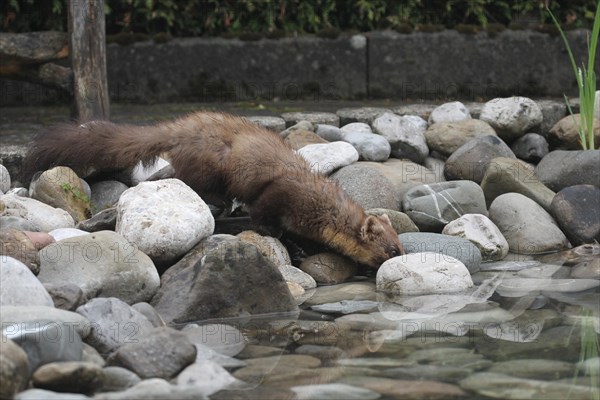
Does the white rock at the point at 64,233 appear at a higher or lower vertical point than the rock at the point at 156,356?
higher

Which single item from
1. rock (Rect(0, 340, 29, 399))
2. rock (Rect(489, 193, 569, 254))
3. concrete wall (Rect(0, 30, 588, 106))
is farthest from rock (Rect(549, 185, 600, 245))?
rock (Rect(0, 340, 29, 399))

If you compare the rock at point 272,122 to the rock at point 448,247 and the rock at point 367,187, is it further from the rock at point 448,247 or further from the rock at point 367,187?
the rock at point 448,247

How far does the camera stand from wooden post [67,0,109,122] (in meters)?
7.62

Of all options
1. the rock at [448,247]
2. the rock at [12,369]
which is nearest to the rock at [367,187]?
the rock at [448,247]

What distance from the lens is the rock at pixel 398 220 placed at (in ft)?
22.6

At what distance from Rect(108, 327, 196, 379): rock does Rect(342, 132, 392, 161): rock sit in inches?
140

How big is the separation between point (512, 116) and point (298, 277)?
2.86 m

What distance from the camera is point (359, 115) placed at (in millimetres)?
8445

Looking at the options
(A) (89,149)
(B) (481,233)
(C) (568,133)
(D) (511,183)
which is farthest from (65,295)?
(C) (568,133)

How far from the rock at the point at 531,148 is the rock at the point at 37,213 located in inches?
150

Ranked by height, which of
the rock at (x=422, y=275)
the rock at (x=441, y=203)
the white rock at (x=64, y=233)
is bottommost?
the rock at (x=422, y=275)

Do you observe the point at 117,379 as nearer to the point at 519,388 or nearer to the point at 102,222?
the point at 519,388

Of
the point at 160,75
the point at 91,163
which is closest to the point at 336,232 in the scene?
the point at 91,163

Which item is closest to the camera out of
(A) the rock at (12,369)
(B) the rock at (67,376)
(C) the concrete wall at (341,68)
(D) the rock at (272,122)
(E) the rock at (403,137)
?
(A) the rock at (12,369)
